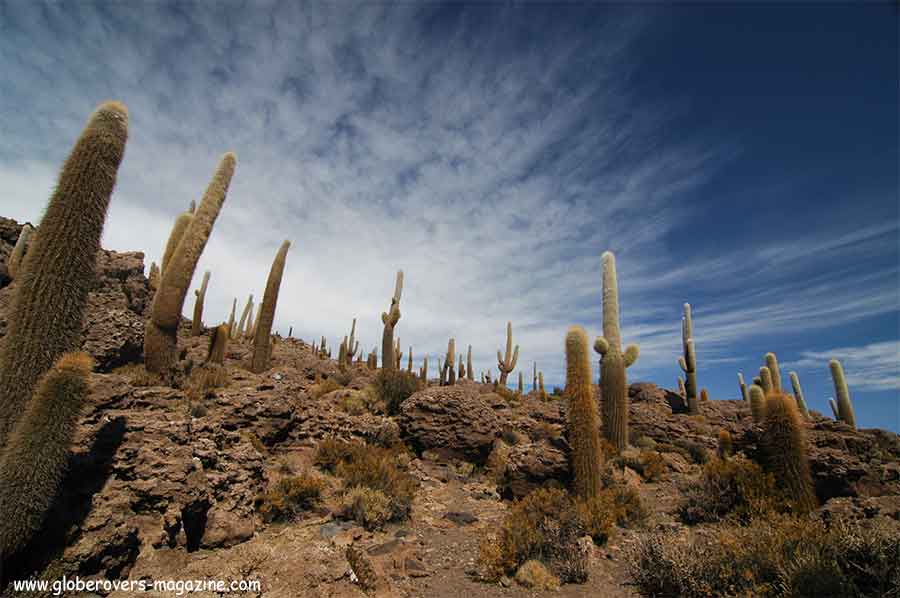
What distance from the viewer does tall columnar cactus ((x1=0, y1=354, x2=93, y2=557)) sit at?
3.84 meters

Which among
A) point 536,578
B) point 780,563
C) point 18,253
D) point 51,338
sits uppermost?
point 18,253

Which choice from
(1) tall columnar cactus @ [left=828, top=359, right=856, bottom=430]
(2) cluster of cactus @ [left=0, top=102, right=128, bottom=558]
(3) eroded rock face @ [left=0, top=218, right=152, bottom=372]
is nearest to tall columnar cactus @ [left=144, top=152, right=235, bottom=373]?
(3) eroded rock face @ [left=0, top=218, right=152, bottom=372]

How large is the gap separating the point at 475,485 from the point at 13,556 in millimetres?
8137

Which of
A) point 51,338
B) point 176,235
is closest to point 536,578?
point 51,338

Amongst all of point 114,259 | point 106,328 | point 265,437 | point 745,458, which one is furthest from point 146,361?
point 745,458

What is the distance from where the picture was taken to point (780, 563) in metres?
4.61

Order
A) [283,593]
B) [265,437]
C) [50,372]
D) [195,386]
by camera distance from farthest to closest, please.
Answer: [195,386] < [265,437] < [283,593] < [50,372]

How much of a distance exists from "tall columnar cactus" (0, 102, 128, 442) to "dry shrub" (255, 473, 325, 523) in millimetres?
3527

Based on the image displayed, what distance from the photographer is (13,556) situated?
151 inches

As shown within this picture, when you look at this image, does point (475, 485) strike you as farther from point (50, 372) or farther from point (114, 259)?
point (114, 259)

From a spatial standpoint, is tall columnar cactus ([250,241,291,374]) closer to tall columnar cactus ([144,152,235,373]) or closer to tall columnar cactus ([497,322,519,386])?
tall columnar cactus ([144,152,235,373])

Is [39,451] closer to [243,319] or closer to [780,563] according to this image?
[780,563]

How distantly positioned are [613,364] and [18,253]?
1932cm

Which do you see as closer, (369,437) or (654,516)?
(654,516)
